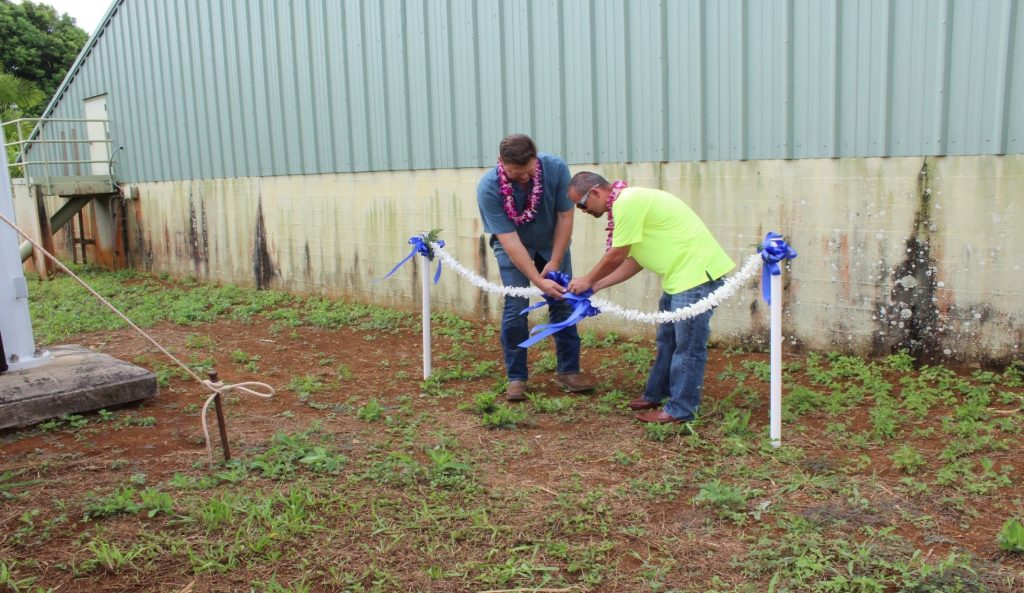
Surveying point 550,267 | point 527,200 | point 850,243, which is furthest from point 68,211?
point 850,243

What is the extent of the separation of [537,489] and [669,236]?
1658mm

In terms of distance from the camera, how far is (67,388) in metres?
5.24

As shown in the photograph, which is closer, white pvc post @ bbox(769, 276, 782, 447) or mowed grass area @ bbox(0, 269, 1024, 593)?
mowed grass area @ bbox(0, 269, 1024, 593)

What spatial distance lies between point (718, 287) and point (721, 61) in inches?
96.9

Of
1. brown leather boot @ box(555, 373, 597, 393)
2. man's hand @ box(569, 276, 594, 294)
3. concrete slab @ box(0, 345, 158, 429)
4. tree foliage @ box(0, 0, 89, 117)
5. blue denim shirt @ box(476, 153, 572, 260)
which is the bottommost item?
brown leather boot @ box(555, 373, 597, 393)

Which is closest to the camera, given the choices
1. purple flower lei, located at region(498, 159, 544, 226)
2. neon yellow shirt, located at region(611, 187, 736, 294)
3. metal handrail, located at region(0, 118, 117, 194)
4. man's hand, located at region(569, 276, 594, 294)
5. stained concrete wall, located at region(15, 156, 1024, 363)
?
neon yellow shirt, located at region(611, 187, 736, 294)

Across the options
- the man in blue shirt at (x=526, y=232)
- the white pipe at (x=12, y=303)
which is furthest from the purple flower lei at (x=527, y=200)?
the white pipe at (x=12, y=303)

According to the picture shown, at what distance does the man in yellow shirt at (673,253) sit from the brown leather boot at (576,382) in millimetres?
776

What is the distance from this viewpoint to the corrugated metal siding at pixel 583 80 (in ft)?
17.5

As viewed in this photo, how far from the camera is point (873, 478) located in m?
3.79

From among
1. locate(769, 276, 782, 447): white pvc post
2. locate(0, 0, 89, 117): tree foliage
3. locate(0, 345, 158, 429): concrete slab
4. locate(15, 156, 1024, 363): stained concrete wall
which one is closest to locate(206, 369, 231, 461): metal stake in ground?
locate(0, 345, 158, 429): concrete slab

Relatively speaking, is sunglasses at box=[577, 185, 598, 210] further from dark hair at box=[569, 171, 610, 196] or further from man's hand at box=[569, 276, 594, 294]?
man's hand at box=[569, 276, 594, 294]

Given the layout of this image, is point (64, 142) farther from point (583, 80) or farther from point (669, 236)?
point (669, 236)

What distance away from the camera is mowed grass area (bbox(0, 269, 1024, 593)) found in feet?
10.1
